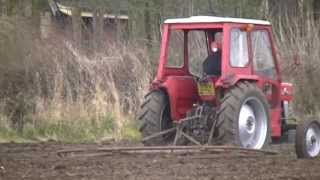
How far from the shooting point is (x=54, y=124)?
16.0 meters

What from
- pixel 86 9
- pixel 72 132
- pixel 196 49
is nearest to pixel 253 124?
pixel 196 49

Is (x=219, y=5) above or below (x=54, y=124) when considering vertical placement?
above

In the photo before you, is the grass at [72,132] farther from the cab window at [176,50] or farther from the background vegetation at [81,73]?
the cab window at [176,50]

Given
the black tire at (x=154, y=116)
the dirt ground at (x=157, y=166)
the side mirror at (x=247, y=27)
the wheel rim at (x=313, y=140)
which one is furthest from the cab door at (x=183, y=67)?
the wheel rim at (x=313, y=140)

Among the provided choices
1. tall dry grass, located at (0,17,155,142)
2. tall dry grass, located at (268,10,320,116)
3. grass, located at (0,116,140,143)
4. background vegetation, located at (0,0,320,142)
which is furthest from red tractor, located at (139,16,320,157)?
tall dry grass, located at (268,10,320,116)

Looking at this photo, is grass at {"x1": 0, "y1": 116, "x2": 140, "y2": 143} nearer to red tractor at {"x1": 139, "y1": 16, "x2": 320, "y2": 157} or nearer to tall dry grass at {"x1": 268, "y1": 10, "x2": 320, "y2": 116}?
red tractor at {"x1": 139, "y1": 16, "x2": 320, "y2": 157}

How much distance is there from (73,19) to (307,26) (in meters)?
6.03

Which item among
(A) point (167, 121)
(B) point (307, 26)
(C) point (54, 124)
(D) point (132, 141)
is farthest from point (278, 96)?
(B) point (307, 26)

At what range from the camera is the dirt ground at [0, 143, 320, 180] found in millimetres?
9547

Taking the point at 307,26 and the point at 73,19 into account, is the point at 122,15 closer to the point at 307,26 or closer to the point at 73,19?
the point at 73,19

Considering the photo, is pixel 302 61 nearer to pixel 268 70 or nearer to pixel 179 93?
pixel 268 70

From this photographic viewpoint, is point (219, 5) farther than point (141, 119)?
Yes

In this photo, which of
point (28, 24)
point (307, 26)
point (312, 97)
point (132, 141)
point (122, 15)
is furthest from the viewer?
point (122, 15)

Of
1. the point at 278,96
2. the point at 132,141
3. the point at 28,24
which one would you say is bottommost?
the point at 132,141
